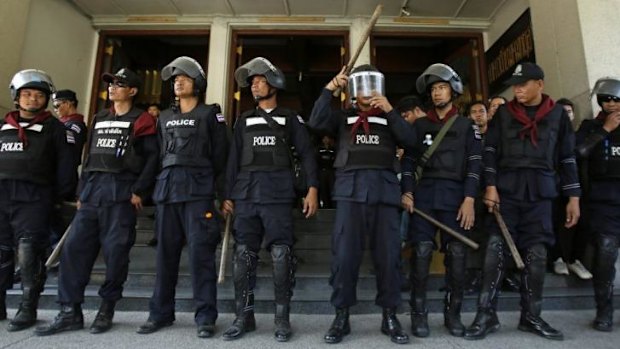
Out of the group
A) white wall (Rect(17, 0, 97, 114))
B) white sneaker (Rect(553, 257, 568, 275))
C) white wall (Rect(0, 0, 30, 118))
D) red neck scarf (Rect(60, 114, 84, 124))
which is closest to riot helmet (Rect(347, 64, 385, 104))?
white sneaker (Rect(553, 257, 568, 275))

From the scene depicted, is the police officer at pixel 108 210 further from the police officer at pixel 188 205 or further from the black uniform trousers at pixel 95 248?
the police officer at pixel 188 205

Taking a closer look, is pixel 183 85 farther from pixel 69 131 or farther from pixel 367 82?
pixel 367 82

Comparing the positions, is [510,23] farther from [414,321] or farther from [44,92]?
[44,92]

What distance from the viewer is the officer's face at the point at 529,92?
2.73m

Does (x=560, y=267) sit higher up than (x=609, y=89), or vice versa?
(x=609, y=89)

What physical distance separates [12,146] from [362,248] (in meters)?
2.73

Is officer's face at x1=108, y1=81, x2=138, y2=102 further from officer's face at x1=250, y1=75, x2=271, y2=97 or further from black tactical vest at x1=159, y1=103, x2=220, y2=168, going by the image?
officer's face at x1=250, y1=75, x2=271, y2=97

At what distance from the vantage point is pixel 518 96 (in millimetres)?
2783

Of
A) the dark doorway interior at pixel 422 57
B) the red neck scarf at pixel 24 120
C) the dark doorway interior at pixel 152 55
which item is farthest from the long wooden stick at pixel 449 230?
the dark doorway interior at pixel 152 55

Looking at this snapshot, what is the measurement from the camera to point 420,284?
2.61 m

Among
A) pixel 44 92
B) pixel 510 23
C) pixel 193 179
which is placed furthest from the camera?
pixel 510 23

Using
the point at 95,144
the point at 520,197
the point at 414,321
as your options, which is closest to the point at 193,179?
the point at 95,144

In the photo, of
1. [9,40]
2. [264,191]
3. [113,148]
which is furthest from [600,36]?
[9,40]

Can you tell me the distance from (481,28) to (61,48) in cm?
702
